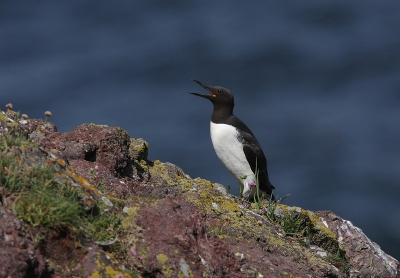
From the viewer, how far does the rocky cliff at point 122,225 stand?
15.6 ft

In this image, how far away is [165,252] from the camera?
201 inches

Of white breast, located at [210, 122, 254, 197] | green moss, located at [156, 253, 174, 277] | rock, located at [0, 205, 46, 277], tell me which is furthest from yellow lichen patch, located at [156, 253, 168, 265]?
white breast, located at [210, 122, 254, 197]

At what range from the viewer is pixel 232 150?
431 inches

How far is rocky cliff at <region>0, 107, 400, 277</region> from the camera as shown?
4.75 meters

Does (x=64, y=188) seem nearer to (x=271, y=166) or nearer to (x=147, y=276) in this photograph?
(x=147, y=276)

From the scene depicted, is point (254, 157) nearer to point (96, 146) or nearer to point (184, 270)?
point (96, 146)

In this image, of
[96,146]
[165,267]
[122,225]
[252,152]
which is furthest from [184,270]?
[252,152]

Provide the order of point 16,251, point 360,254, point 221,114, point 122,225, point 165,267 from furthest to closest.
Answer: point 221,114 → point 360,254 → point 122,225 → point 165,267 → point 16,251

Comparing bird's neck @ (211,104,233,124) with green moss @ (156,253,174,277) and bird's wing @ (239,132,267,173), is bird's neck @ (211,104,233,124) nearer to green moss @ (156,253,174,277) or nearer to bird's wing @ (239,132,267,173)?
bird's wing @ (239,132,267,173)

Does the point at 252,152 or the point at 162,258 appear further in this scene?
the point at 252,152

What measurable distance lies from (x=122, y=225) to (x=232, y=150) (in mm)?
5782

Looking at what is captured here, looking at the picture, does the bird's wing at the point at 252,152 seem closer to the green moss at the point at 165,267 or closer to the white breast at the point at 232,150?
the white breast at the point at 232,150

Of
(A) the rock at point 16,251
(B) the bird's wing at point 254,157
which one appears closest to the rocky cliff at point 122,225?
(A) the rock at point 16,251

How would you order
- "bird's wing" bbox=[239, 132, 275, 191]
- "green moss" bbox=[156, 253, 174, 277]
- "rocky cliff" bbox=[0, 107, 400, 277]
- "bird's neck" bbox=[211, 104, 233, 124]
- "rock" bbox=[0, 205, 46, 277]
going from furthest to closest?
"bird's neck" bbox=[211, 104, 233, 124] < "bird's wing" bbox=[239, 132, 275, 191] < "green moss" bbox=[156, 253, 174, 277] < "rocky cliff" bbox=[0, 107, 400, 277] < "rock" bbox=[0, 205, 46, 277]
